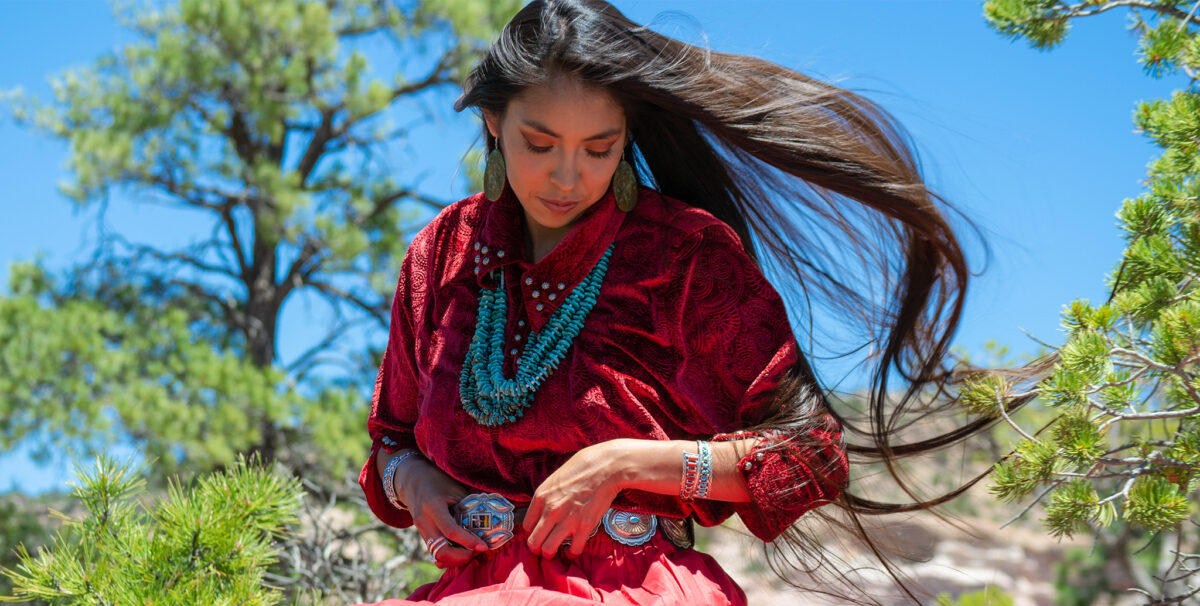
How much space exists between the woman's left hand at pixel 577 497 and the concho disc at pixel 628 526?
37mm

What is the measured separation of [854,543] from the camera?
186 centimetres

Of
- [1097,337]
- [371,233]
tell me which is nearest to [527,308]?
[1097,337]

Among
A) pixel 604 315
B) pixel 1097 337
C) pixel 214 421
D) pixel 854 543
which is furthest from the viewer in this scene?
pixel 214 421

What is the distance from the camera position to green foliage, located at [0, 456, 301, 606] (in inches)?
65.3

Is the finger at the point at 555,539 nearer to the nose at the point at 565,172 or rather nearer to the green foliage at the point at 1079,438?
the nose at the point at 565,172

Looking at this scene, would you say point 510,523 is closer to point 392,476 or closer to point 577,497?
point 577,497

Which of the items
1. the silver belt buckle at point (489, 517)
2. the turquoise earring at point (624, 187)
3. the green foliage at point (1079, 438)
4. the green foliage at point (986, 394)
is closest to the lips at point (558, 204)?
the turquoise earring at point (624, 187)

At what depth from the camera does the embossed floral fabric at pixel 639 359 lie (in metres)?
1.50

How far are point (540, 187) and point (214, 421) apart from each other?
4.04m

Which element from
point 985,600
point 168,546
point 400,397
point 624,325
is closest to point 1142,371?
point 985,600

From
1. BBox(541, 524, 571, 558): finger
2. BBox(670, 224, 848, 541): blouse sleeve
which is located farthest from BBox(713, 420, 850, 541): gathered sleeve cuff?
BBox(541, 524, 571, 558): finger

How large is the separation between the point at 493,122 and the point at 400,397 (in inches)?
19.5

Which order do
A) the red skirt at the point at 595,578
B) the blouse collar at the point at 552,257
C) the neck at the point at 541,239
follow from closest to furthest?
the red skirt at the point at 595,578, the blouse collar at the point at 552,257, the neck at the point at 541,239

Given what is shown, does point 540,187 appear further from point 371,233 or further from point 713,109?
point 371,233
